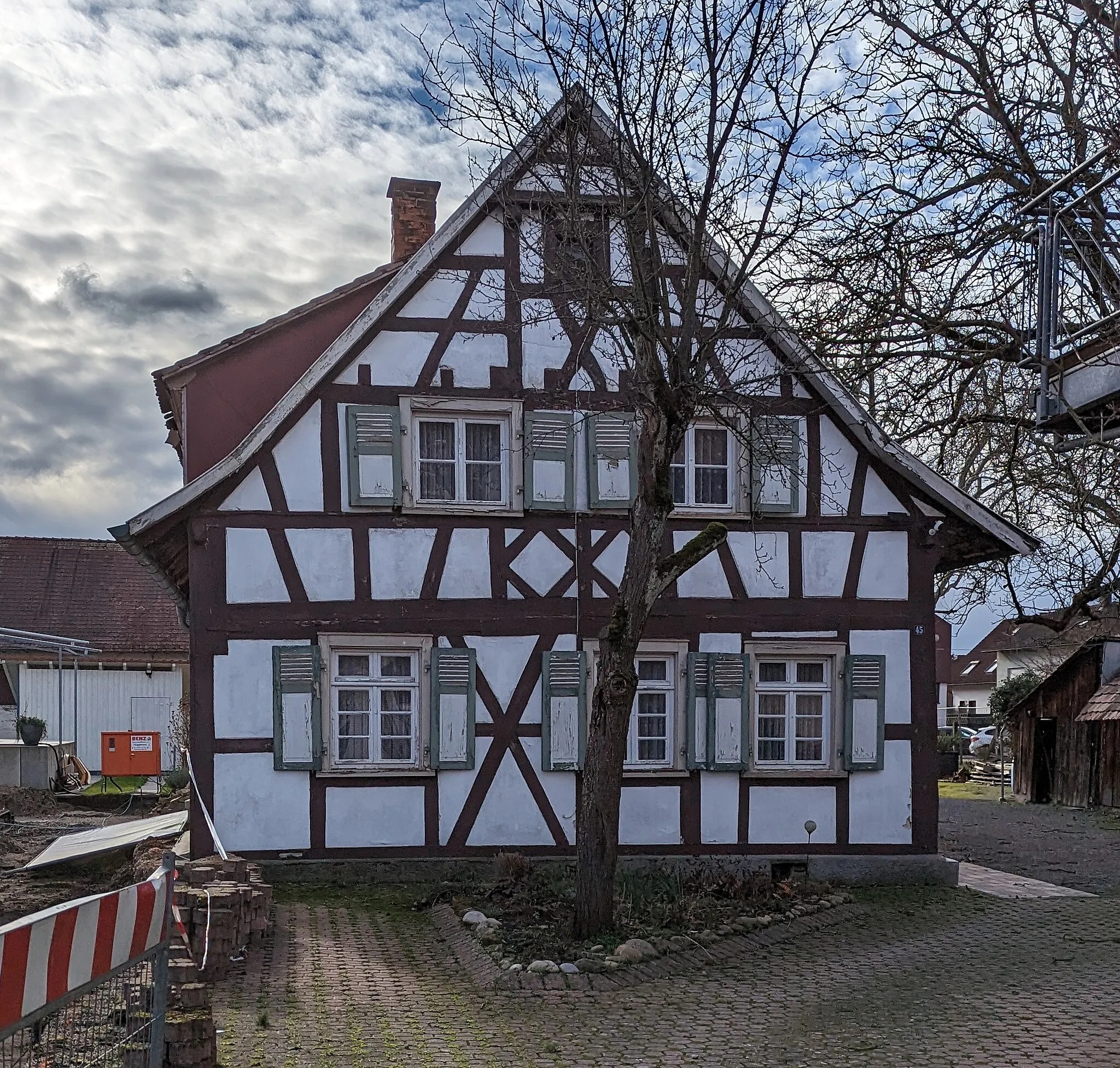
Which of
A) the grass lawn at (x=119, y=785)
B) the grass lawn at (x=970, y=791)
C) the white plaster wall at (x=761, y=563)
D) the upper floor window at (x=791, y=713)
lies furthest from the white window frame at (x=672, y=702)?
the grass lawn at (x=970, y=791)

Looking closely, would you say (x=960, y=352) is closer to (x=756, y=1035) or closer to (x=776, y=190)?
(x=776, y=190)

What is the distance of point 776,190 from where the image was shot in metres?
10.8

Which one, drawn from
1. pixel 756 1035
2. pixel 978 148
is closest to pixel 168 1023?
pixel 756 1035

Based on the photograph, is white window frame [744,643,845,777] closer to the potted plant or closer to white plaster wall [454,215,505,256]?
white plaster wall [454,215,505,256]

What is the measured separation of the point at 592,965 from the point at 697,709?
537cm

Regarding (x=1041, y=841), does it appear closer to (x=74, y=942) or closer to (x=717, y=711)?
(x=717, y=711)

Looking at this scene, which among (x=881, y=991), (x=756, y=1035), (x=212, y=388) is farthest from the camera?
(x=212, y=388)

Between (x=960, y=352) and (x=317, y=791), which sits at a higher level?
(x=960, y=352)

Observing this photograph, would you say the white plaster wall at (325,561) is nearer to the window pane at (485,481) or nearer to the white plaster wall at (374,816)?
the window pane at (485,481)

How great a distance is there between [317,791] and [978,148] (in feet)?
29.1

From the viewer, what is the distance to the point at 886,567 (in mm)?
15125

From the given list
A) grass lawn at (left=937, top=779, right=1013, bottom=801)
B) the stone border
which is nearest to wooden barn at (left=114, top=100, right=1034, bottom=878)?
the stone border

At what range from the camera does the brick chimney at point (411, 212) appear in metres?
18.2

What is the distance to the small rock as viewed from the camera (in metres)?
9.54
